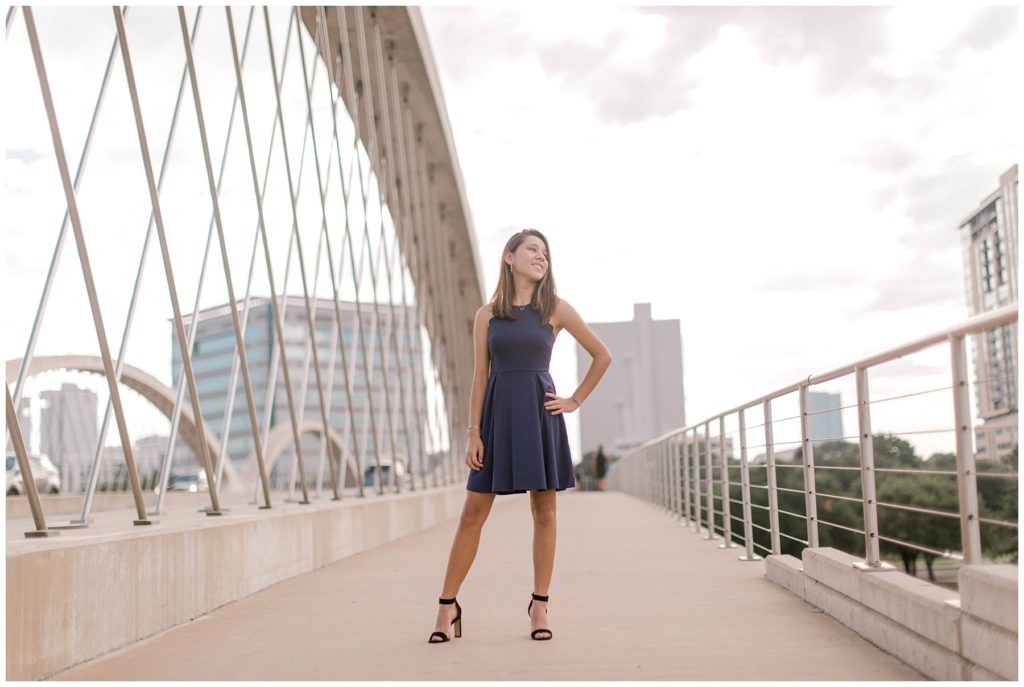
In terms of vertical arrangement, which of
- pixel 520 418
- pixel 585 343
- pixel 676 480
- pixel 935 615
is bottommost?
pixel 935 615

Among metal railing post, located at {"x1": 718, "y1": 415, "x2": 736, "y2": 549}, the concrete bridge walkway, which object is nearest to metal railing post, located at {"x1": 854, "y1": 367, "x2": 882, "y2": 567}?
the concrete bridge walkway

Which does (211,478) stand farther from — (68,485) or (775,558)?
(68,485)

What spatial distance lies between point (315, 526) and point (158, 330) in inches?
107

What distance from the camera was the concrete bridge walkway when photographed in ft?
10.5

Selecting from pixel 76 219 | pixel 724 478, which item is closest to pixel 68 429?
pixel 724 478

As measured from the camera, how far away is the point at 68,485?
14828 millimetres

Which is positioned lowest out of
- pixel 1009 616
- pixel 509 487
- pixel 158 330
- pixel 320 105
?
pixel 1009 616

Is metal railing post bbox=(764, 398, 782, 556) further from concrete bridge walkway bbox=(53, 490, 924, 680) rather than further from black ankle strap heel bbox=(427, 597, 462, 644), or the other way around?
black ankle strap heel bbox=(427, 597, 462, 644)

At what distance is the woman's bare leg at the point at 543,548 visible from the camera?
12.4 ft

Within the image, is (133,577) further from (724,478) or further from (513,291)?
(724,478)

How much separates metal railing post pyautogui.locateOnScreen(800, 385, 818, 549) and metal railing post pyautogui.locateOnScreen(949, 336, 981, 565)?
5.71 ft

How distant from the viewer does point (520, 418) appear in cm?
373

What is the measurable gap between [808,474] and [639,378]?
502 ft

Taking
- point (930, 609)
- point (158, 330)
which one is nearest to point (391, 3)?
point (158, 330)
